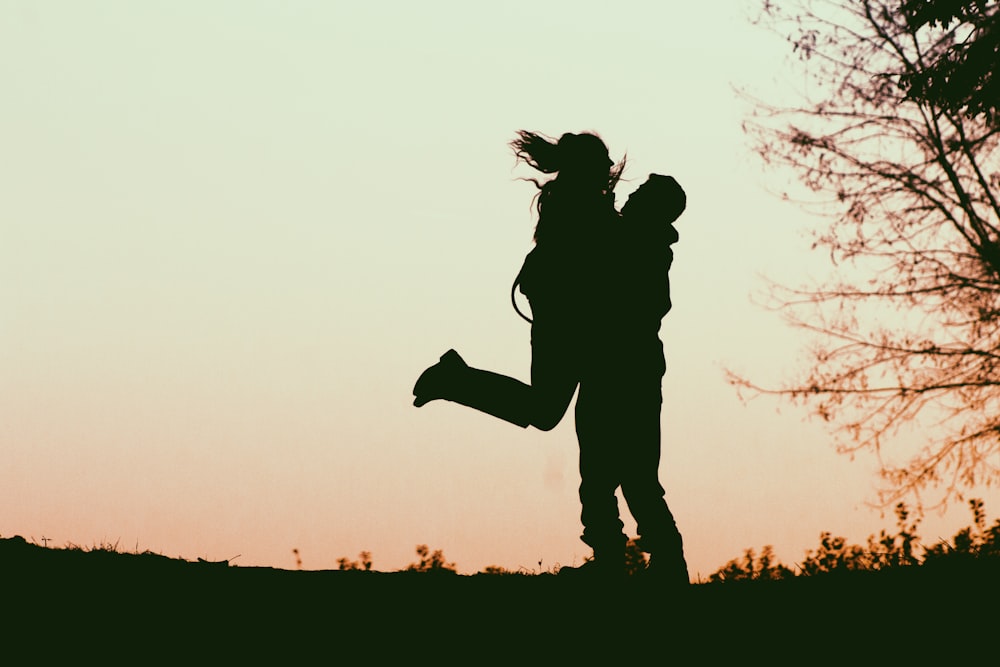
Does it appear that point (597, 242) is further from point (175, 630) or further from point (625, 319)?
point (175, 630)

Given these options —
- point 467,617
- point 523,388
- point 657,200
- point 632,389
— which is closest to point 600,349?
point 632,389

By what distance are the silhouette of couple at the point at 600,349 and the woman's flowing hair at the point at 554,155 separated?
11 millimetres

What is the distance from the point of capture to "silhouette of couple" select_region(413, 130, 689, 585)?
5.52 metres

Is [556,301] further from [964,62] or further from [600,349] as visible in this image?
[964,62]

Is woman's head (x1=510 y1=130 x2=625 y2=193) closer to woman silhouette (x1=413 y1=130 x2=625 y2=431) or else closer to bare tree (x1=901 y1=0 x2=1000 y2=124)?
woman silhouette (x1=413 y1=130 x2=625 y2=431)

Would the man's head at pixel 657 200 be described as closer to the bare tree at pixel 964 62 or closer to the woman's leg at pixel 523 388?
the woman's leg at pixel 523 388

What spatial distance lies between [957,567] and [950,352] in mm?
6734

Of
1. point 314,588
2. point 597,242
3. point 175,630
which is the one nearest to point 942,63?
point 597,242

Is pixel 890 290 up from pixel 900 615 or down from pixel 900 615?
up

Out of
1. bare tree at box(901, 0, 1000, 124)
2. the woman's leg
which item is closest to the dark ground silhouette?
the woman's leg

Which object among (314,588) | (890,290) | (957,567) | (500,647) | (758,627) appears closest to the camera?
(500,647)

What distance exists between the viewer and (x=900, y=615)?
5562mm

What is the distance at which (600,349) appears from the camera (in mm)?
5512

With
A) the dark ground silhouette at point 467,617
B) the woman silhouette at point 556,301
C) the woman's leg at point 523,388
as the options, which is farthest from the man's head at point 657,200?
the dark ground silhouette at point 467,617
